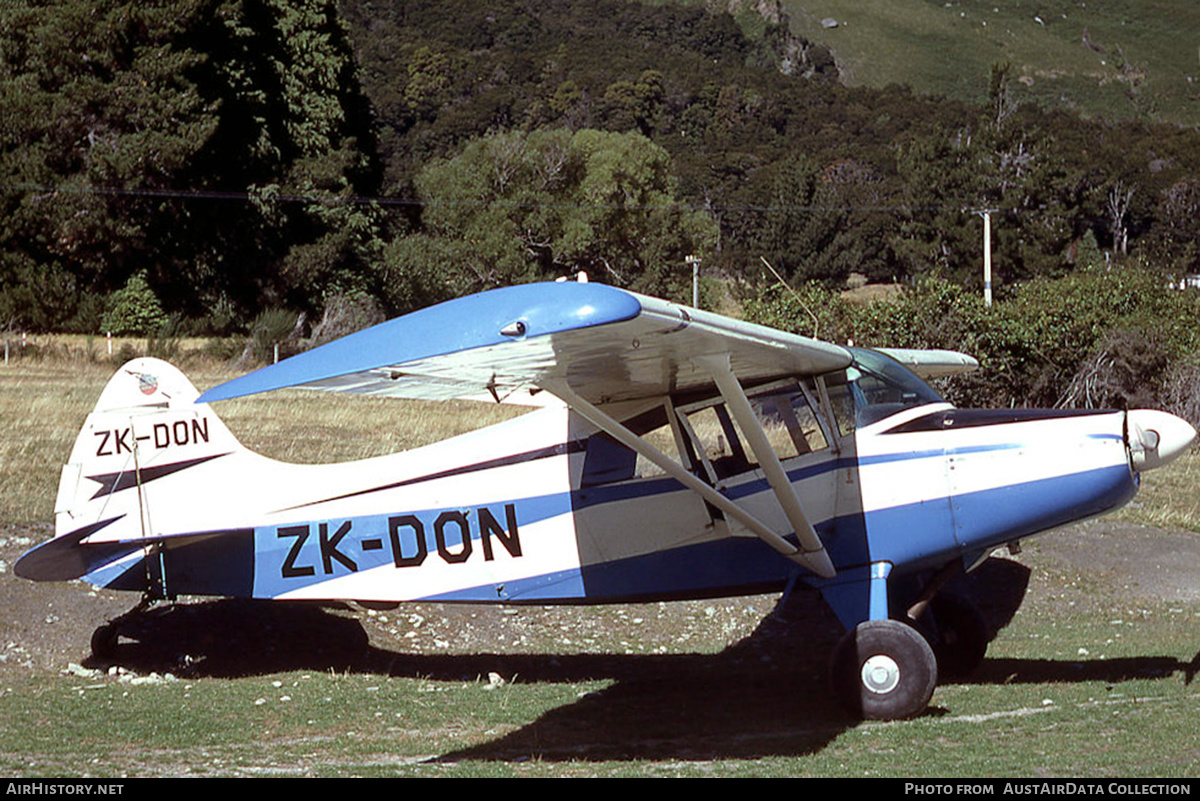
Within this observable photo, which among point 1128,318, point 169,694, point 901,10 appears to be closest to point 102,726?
point 169,694

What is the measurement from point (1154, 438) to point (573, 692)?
4.41m

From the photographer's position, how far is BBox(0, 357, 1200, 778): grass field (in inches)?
277

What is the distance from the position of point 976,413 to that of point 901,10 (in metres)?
199

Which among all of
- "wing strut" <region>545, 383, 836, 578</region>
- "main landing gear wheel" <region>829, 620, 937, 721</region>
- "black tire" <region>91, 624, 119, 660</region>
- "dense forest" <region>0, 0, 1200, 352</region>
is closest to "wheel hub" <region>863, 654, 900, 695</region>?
"main landing gear wheel" <region>829, 620, 937, 721</region>

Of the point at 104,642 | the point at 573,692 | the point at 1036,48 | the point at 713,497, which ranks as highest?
the point at 1036,48

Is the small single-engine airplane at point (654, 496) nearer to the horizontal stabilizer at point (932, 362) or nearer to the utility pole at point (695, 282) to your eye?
the horizontal stabilizer at point (932, 362)

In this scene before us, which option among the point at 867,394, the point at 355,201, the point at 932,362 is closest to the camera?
the point at 867,394

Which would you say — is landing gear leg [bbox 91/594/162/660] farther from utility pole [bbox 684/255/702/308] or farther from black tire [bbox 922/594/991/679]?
utility pole [bbox 684/255/702/308]

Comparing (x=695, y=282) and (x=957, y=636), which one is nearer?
(x=957, y=636)

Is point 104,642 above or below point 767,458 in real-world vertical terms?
below

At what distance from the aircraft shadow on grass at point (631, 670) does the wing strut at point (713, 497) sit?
0.53 metres

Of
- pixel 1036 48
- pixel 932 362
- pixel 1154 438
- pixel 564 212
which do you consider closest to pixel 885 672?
pixel 1154 438

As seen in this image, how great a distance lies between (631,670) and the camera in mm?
10039

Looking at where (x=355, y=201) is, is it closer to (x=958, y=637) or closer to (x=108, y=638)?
(x=108, y=638)
